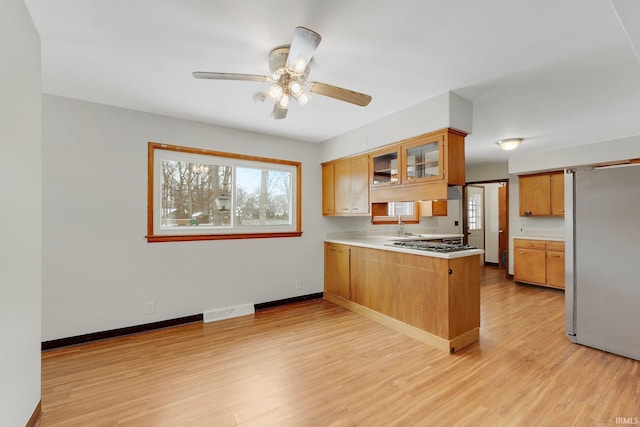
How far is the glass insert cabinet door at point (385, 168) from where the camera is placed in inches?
136

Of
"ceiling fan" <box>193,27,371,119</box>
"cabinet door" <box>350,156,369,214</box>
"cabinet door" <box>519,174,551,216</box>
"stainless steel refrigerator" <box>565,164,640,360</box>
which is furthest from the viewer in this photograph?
"cabinet door" <box>519,174,551,216</box>

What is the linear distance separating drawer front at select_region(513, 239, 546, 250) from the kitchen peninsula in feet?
10.2

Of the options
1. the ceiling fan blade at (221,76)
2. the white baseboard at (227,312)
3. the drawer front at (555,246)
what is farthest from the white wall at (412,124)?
the drawer front at (555,246)

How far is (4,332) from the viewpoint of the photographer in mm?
1382

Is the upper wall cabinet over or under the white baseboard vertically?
over

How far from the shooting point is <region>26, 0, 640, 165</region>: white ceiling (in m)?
1.62

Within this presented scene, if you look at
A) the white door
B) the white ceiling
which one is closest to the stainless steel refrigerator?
the white ceiling

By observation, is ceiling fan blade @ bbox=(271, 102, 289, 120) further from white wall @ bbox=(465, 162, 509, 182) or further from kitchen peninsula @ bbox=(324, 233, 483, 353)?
white wall @ bbox=(465, 162, 509, 182)

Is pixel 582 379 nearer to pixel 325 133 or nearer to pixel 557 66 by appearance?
pixel 557 66

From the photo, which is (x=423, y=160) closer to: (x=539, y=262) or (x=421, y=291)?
(x=421, y=291)

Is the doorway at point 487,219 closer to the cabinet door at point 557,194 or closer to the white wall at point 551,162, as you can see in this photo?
the white wall at point 551,162

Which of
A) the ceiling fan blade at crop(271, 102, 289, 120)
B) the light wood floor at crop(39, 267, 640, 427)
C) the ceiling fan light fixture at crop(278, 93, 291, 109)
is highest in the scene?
the ceiling fan blade at crop(271, 102, 289, 120)

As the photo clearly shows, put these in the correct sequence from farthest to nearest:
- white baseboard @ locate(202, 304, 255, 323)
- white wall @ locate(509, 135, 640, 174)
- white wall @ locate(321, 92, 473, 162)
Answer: white wall @ locate(509, 135, 640, 174)
white baseboard @ locate(202, 304, 255, 323)
white wall @ locate(321, 92, 473, 162)

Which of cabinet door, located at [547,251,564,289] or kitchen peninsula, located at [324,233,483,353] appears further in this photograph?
cabinet door, located at [547,251,564,289]
